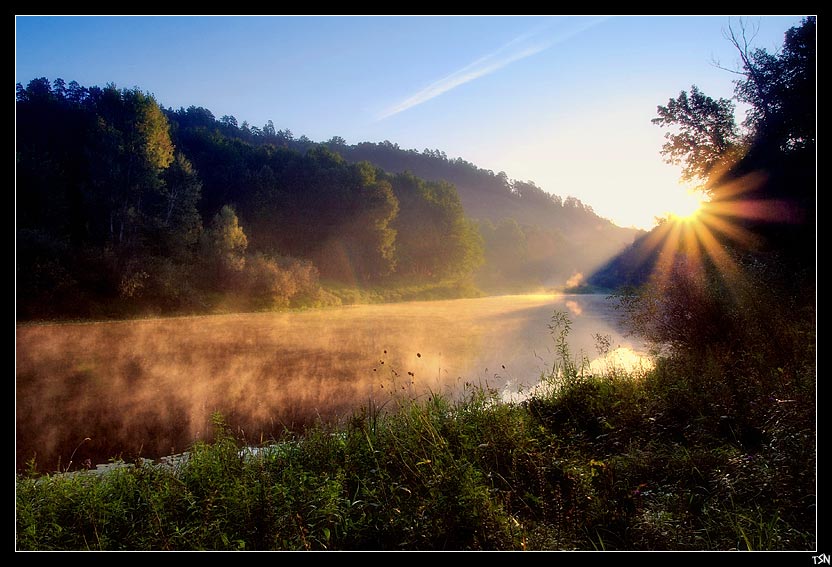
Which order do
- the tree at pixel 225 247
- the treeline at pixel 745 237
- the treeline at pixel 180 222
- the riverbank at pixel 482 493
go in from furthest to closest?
the tree at pixel 225 247 < the treeline at pixel 180 222 < the treeline at pixel 745 237 < the riverbank at pixel 482 493

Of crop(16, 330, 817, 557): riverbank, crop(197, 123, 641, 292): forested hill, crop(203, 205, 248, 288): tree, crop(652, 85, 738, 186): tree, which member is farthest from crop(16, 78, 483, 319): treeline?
crop(16, 330, 817, 557): riverbank

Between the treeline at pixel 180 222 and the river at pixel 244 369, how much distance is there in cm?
214

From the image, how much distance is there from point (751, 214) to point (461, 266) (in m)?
10.8

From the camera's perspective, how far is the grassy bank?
11.7ft

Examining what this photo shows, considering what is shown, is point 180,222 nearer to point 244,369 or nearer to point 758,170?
point 244,369

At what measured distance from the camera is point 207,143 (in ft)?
101

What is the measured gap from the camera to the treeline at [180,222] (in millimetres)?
19578

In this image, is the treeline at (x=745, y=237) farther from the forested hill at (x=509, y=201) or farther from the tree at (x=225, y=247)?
the tree at (x=225, y=247)

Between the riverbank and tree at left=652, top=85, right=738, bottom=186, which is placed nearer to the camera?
the riverbank

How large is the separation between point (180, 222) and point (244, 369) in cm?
1476

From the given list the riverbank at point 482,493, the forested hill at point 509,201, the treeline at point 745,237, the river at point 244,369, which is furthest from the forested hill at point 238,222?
the riverbank at point 482,493

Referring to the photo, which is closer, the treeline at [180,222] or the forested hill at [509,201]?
the forested hill at [509,201]

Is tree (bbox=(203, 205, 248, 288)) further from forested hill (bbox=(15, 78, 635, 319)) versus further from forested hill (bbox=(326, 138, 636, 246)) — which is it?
forested hill (bbox=(326, 138, 636, 246))

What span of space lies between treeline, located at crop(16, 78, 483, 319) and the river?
2144 mm
